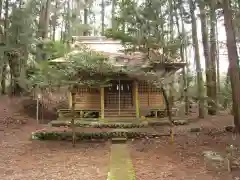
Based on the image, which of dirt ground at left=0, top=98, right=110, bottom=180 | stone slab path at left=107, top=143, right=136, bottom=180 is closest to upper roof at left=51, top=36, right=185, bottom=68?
stone slab path at left=107, top=143, right=136, bottom=180

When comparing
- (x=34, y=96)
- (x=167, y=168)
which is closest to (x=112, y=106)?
(x=34, y=96)

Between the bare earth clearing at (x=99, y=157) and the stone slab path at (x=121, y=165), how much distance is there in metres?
0.17

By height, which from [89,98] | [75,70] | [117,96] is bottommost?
[89,98]

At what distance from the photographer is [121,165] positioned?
8.07m

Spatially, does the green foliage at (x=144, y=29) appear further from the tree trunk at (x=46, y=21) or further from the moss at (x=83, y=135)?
the tree trunk at (x=46, y=21)

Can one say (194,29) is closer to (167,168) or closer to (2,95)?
(167,168)

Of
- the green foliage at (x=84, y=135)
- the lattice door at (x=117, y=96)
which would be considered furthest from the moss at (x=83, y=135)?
the lattice door at (x=117, y=96)

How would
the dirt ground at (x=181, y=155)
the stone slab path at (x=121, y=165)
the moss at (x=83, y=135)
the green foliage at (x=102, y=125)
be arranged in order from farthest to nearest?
1. the green foliage at (x=102, y=125)
2. the moss at (x=83, y=135)
3. the dirt ground at (x=181, y=155)
4. the stone slab path at (x=121, y=165)

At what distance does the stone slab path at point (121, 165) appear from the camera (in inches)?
273

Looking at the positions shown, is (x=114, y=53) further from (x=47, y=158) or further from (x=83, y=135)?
(x=47, y=158)

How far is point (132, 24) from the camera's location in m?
9.91

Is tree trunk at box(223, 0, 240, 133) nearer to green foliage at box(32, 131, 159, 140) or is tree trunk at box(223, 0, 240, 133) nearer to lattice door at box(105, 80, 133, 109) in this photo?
green foliage at box(32, 131, 159, 140)

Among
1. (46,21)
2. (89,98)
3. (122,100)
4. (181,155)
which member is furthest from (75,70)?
(46,21)

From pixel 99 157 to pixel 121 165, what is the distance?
1.59 meters
